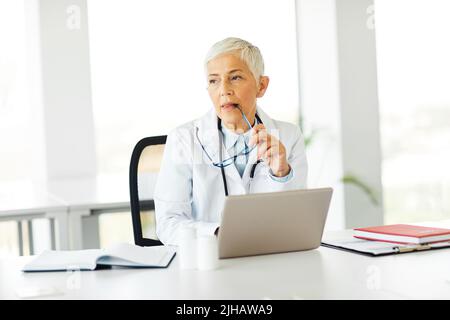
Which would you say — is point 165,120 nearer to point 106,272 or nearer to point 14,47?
point 14,47

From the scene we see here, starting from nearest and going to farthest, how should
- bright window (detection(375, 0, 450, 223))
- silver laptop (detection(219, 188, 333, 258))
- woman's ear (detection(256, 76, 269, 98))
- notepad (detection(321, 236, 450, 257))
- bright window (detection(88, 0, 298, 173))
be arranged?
silver laptop (detection(219, 188, 333, 258))
notepad (detection(321, 236, 450, 257))
woman's ear (detection(256, 76, 269, 98))
bright window (detection(88, 0, 298, 173))
bright window (detection(375, 0, 450, 223))

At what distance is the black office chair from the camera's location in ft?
8.67

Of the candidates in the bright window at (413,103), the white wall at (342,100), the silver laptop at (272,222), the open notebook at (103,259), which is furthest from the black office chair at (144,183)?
the bright window at (413,103)

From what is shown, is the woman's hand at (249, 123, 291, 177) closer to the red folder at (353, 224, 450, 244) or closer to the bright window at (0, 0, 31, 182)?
the red folder at (353, 224, 450, 244)

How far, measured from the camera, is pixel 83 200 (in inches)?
130

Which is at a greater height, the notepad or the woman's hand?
the woman's hand

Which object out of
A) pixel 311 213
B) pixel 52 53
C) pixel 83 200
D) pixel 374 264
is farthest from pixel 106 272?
pixel 52 53

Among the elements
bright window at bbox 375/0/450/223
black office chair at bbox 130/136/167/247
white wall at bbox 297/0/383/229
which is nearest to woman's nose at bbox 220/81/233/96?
black office chair at bbox 130/136/167/247

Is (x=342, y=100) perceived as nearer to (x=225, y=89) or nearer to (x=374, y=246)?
(x=225, y=89)

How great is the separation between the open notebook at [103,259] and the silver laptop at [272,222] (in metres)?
0.19

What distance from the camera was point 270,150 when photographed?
2.27 m

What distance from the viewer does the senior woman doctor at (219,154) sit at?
2412 mm

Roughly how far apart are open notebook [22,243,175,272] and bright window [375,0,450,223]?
3.55 metres
